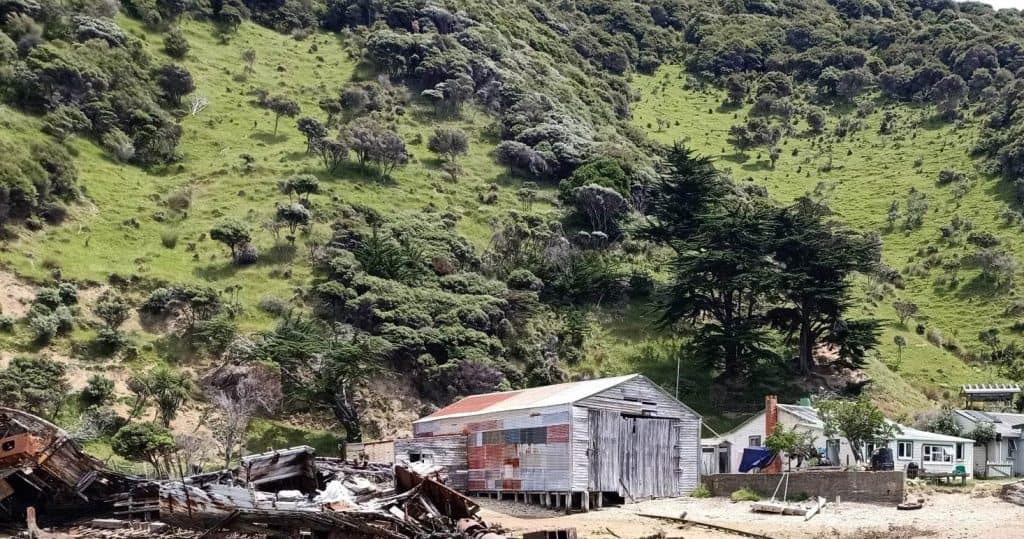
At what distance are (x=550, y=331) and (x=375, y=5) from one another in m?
57.7

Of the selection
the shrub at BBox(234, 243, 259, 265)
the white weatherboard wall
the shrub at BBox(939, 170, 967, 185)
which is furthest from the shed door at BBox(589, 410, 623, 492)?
the shrub at BBox(939, 170, 967, 185)

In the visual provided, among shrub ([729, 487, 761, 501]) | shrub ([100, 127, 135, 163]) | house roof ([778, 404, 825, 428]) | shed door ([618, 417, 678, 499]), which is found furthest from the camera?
shrub ([100, 127, 135, 163])

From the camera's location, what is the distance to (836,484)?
1218 inches

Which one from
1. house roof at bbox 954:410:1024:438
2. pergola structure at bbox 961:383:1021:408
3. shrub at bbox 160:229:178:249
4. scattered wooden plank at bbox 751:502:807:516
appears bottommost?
scattered wooden plank at bbox 751:502:807:516

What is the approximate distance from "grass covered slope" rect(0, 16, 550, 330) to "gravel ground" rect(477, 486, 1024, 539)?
25.5 meters

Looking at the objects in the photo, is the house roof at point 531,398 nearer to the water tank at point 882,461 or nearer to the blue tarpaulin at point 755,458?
the blue tarpaulin at point 755,458

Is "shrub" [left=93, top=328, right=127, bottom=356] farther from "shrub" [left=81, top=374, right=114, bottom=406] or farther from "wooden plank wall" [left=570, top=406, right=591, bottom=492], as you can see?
"wooden plank wall" [left=570, top=406, right=591, bottom=492]

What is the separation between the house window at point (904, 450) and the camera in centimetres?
3894

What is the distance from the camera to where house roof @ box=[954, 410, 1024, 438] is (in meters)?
42.4

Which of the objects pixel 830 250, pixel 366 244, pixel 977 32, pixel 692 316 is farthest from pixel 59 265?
pixel 977 32

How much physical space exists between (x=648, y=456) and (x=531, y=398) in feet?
17.3

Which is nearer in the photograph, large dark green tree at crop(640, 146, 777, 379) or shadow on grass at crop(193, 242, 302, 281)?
large dark green tree at crop(640, 146, 777, 379)

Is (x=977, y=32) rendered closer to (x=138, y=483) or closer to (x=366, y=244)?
(x=366, y=244)

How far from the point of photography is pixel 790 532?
85.8 feet
